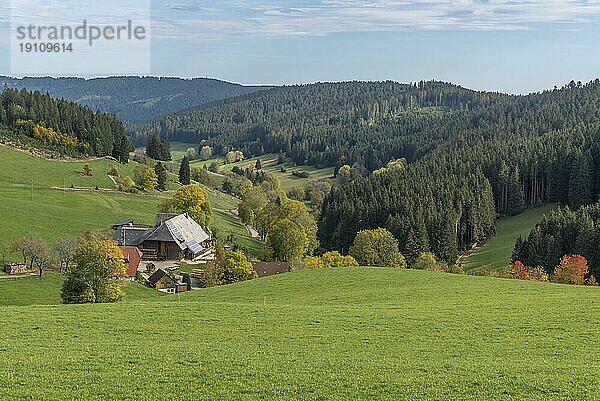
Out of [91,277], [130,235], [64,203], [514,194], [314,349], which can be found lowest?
[130,235]

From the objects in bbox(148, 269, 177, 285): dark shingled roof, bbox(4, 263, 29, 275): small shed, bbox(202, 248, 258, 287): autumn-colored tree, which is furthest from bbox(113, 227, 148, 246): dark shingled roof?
bbox(202, 248, 258, 287): autumn-colored tree

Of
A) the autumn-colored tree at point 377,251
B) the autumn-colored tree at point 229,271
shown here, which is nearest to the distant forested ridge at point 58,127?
the autumn-colored tree at point 377,251

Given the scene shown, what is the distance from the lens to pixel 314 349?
26281 mm

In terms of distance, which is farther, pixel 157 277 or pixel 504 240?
pixel 504 240

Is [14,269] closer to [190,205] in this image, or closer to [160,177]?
[190,205]

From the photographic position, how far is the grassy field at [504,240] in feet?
282

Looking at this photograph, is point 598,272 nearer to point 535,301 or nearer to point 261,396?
point 535,301

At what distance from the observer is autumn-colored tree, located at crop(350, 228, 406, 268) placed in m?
78.8

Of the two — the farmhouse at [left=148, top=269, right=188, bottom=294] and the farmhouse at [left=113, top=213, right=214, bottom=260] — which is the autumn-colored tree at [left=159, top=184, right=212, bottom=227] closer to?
the farmhouse at [left=113, top=213, right=214, bottom=260]

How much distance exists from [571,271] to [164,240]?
5092 centimetres

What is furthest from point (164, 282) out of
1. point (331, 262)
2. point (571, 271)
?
point (571, 271)

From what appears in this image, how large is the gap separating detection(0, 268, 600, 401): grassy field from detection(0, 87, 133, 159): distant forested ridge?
107m

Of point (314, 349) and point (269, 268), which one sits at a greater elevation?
point (314, 349)

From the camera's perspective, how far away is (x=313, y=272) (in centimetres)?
5709
